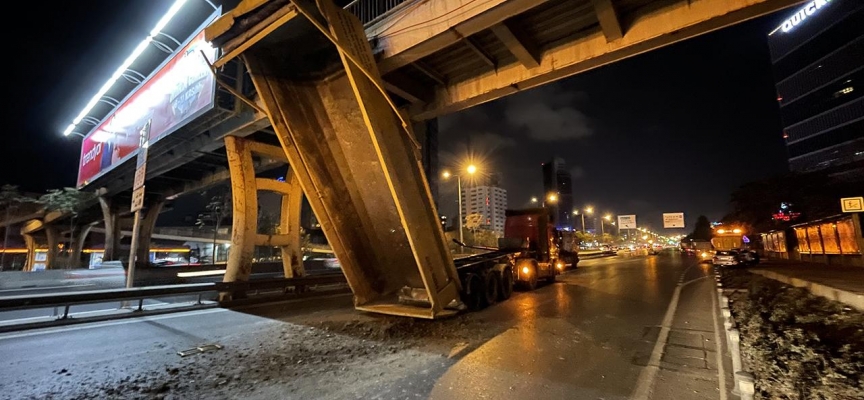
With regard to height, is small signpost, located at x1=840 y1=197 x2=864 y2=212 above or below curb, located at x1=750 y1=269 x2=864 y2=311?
above

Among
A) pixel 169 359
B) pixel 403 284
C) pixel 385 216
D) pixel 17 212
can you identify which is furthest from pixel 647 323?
pixel 17 212

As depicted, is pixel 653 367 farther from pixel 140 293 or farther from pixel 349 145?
pixel 140 293

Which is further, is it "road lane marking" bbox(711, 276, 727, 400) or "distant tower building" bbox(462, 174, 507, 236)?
"distant tower building" bbox(462, 174, 507, 236)

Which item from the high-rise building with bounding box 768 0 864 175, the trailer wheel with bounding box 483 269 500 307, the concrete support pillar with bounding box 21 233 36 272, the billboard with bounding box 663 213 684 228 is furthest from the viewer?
the high-rise building with bounding box 768 0 864 175

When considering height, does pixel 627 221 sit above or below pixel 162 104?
below

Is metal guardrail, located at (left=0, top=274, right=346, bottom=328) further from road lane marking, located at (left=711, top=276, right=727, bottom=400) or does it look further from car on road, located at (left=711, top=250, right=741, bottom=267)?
car on road, located at (left=711, top=250, right=741, bottom=267)

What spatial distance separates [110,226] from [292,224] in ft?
80.3

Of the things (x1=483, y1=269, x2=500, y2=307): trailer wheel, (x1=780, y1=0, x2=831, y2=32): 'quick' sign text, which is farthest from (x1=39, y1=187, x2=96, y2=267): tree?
(x1=780, y1=0, x2=831, y2=32): 'quick' sign text

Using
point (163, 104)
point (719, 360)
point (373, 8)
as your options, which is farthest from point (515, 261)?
point (163, 104)

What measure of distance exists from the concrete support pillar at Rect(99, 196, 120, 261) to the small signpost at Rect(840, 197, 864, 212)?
128ft

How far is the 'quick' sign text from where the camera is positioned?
7235cm

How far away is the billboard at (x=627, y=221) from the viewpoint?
5865 cm

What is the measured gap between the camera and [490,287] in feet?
35.3

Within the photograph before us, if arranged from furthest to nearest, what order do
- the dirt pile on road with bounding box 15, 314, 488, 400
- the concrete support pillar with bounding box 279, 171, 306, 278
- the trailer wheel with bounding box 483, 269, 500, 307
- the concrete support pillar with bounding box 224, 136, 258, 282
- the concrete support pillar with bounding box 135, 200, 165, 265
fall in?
the concrete support pillar with bounding box 135, 200, 165, 265 < the concrete support pillar with bounding box 279, 171, 306, 278 < the concrete support pillar with bounding box 224, 136, 258, 282 < the trailer wheel with bounding box 483, 269, 500, 307 < the dirt pile on road with bounding box 15, 314, 488, 400
